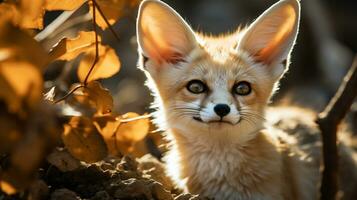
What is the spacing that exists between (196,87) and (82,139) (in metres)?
0.93

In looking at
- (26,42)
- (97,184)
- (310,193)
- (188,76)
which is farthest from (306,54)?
(26,42)

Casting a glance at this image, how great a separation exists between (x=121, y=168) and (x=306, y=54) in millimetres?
4780

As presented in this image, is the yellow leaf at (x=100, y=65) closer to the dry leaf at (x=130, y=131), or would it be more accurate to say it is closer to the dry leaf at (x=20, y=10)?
the dry leaf at (x=130, y=131)

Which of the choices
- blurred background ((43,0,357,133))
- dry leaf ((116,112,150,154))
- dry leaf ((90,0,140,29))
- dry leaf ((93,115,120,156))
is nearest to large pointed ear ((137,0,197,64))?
dry leaf ((90,0,140,29))

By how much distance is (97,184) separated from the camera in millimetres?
2883

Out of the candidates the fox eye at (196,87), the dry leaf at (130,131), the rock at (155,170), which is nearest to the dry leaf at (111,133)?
the dry leaf at (130,131)

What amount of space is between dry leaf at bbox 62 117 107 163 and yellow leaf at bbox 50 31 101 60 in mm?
394

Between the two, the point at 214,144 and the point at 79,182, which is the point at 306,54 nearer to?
the point at 214,144

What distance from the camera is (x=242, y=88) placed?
131 inches

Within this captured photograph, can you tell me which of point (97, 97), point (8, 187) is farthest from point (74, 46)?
point (8, 187)

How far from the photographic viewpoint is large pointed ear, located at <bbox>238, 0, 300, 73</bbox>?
3.30m

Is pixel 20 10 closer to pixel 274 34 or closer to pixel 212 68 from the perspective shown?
pixel 212 68

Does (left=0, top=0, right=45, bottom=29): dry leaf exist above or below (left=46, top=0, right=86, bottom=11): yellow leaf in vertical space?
above

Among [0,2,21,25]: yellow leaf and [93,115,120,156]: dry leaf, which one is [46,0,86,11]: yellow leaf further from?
[93,115,120,156]: dry leaf
